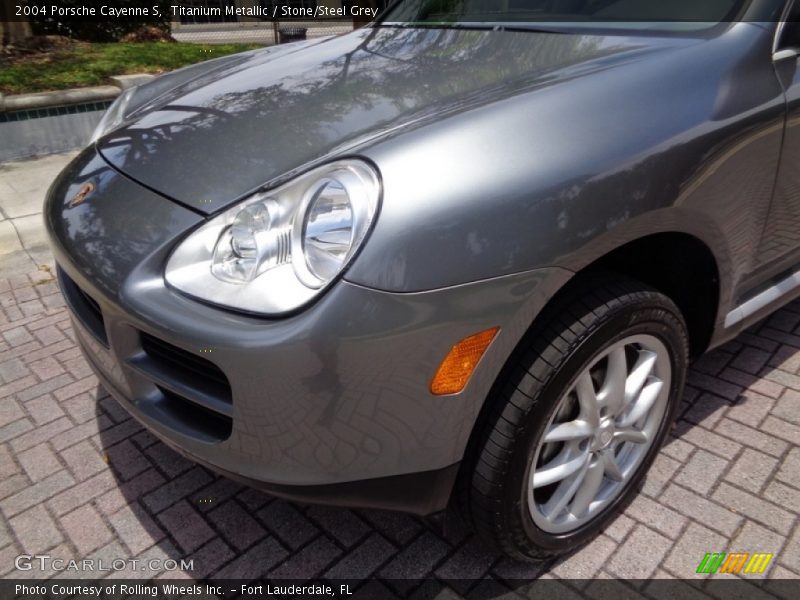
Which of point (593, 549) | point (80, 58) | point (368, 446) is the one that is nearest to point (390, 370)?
point (368, 446)

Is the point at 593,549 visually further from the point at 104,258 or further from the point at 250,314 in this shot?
the point at 104,258

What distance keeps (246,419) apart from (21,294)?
276 centimetres

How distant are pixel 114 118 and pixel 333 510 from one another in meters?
1.67

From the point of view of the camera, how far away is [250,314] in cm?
144

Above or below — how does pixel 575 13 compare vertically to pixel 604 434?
above

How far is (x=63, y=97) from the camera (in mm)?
5664

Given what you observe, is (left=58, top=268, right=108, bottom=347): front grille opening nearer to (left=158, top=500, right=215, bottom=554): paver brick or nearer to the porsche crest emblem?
the porsche crest emblem

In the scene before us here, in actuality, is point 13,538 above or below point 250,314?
below

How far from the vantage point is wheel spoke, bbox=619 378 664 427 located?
6.52ft

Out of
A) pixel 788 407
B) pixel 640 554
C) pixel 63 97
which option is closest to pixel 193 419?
pixel 640 554

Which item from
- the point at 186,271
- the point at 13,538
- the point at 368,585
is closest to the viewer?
the point at 186,271

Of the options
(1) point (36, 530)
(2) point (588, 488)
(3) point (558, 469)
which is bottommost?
(1) point (36, 530)

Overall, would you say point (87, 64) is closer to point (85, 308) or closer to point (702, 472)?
point (85, 308)

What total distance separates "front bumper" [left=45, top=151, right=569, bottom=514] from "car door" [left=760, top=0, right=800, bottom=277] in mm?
975
